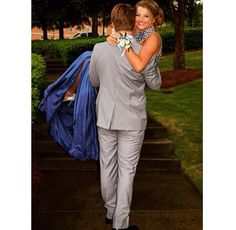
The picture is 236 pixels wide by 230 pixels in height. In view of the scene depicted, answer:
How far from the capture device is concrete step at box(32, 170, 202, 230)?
592 centimetres

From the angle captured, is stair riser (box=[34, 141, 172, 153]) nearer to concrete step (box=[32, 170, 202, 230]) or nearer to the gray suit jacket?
concrete step (box=[32, 170, 202, 230])

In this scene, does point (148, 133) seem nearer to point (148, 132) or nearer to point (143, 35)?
point (148, 132)

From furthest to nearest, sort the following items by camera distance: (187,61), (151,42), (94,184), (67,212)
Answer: (187,61), (94,184), (67,212), (151,42)

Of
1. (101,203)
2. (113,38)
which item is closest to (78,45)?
(101,203)

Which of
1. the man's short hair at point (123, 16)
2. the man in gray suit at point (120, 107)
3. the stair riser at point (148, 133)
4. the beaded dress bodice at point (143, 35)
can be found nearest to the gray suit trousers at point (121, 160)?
the man in gray suit at point (120, 107)

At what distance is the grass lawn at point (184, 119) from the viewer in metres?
8.71

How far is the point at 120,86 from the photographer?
205 inches

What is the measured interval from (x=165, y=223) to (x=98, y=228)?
69cm

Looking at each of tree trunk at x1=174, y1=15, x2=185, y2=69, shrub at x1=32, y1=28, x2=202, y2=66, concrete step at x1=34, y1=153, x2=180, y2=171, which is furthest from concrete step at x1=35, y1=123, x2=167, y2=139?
shrub at x1=32, y1=28, x2=202, y2=66

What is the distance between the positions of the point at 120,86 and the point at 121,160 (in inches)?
27.1
